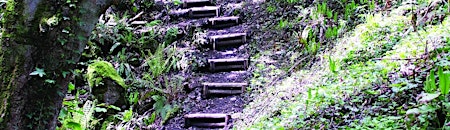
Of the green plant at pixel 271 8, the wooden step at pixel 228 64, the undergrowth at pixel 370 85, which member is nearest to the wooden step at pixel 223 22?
the green plant at pixel 271 8

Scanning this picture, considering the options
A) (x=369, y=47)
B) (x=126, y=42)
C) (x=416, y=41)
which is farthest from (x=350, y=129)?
(x=126, y=42)

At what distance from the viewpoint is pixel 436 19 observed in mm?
4102

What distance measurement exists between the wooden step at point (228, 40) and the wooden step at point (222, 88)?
121 centimetres

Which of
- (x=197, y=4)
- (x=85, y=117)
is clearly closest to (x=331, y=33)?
(x=197, y=4)

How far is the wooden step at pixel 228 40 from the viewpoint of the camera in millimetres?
6359

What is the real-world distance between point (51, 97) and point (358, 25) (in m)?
4.13

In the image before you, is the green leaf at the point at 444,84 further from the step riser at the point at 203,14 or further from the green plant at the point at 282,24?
the step riser at the point at 203,14

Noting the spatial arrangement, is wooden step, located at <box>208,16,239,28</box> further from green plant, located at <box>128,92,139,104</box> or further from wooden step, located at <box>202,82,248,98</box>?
green plant, located at <box>128,92,139,104</box>

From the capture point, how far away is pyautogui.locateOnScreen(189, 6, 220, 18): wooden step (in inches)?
288

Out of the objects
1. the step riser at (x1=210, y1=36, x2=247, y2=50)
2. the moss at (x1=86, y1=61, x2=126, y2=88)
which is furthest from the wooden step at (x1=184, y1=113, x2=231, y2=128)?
the step riser at (x1=210, y1=36, x2=247, y2=50)

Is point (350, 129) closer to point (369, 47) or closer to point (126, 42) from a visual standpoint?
point (369, 47)

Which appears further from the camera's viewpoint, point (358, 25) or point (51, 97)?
point (358, 25)

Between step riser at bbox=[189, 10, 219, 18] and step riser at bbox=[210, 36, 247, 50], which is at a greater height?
step riser at bbox=[189, 10, 219, 18]

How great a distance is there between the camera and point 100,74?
547cm
